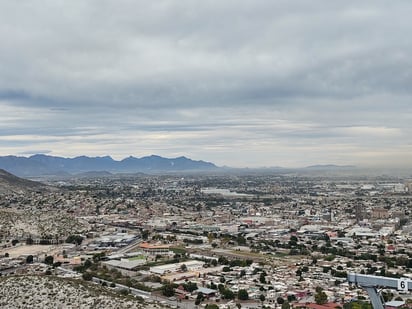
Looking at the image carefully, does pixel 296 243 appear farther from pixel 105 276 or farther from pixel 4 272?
pixel 4 272

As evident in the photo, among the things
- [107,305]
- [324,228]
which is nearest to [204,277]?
[107,305]

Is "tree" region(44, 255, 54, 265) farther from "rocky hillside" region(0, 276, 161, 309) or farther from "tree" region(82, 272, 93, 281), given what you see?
"rocky hillside" region(0, 276, 161, 309)

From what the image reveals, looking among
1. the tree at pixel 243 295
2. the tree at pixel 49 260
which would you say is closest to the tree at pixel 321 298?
the tree at pixel 243 295

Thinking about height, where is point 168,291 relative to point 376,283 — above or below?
below

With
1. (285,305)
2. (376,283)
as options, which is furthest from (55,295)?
(376,283)

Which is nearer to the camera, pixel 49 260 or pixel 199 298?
pixel 199 298

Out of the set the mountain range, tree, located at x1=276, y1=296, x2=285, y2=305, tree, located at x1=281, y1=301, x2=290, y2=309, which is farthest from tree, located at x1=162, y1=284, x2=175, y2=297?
the mountain range

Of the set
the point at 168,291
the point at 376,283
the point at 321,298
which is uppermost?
the point at 376,283

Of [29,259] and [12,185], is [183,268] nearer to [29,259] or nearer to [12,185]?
[29,259]
